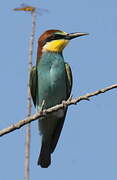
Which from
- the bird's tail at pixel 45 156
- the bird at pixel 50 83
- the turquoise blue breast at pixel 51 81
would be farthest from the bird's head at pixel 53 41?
the bird's tail at pixel 45 156

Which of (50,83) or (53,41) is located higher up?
(53,41)

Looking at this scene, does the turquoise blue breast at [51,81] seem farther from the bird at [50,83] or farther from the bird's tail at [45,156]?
the bird's tail at [45,156]

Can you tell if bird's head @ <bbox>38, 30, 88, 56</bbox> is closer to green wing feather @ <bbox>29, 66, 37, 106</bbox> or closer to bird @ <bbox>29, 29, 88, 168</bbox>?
bird @ <bbox>29, 29, 88, 168</bbox>

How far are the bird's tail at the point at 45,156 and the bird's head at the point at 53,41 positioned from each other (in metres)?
1.18

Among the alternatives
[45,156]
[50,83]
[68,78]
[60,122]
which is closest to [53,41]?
[68,78]

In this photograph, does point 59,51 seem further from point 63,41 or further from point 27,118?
point 27,118

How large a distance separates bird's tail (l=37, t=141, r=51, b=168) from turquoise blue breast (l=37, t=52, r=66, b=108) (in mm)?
459

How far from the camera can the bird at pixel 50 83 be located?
6094 mm

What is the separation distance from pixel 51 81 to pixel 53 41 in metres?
0.60

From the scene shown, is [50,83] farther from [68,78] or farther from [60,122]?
[60,122]

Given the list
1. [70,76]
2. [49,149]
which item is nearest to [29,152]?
[49,149]

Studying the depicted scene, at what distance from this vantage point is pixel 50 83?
6.18 metres

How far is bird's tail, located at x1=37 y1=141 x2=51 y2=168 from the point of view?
6.02 metres

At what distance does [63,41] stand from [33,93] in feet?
2.41
